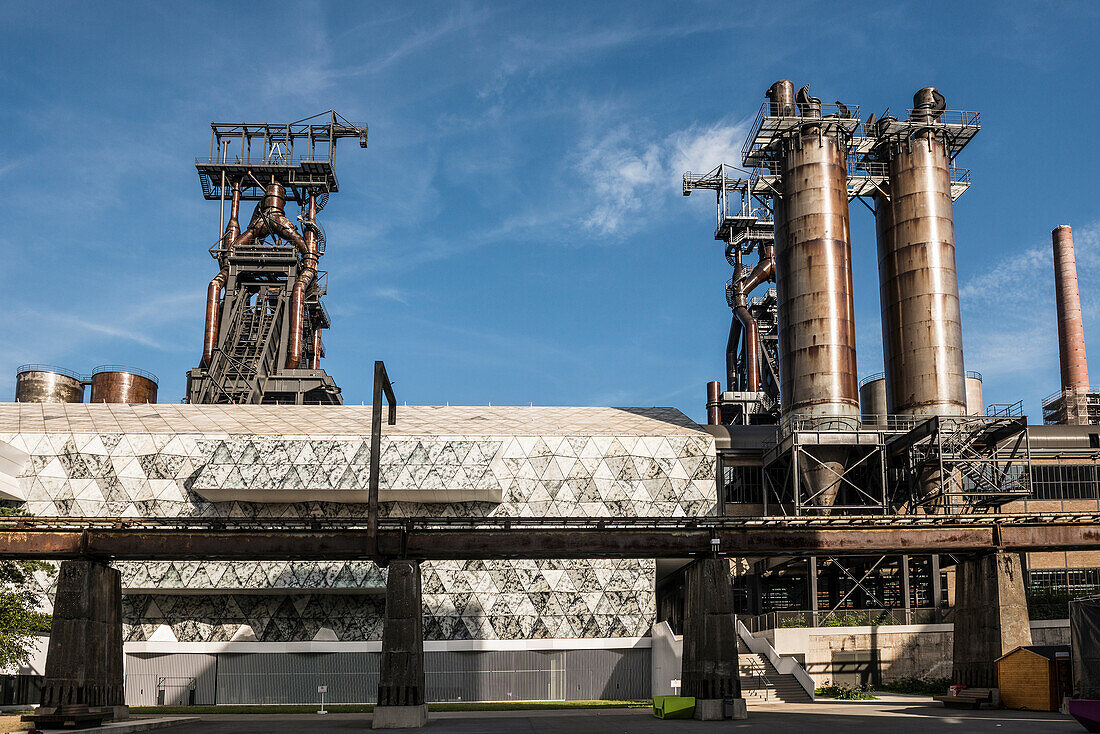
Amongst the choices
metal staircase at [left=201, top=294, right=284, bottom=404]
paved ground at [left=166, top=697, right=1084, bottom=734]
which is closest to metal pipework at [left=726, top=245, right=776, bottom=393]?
metal staircase at [left=201, top=294, right=284, bottom=404]

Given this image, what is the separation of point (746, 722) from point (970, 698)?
30.9 feet

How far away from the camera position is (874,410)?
67250 millimetres

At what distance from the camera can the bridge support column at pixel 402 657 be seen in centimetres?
3128

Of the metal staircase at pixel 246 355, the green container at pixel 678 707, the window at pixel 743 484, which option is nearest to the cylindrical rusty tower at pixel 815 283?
the window at pixel 743 484

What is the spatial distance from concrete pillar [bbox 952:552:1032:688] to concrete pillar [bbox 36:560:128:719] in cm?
3058

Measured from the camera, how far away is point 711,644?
32875 mm

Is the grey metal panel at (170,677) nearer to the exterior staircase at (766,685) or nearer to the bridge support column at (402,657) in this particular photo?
the bridge support column at (402,657)

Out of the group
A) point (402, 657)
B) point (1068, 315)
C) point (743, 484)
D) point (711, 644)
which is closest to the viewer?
point (402, 657)

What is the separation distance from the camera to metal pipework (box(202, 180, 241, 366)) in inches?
3118

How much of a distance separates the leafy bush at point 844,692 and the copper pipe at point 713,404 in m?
41.3

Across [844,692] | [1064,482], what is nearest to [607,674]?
[844,692]

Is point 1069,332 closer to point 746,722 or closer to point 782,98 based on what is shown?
point 782,98

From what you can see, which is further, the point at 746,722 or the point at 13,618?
the point at 13,618

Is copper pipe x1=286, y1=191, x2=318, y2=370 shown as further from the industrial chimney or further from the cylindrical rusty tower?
the industrial chimney
